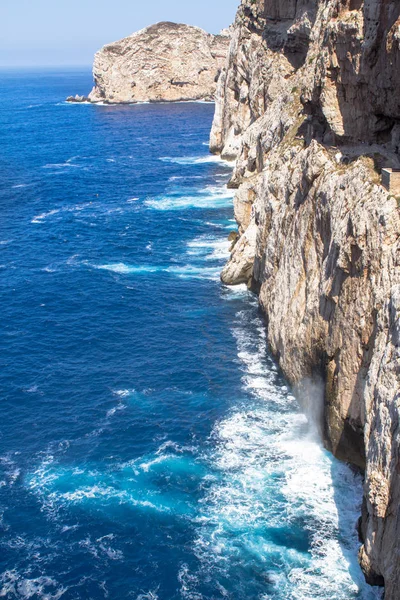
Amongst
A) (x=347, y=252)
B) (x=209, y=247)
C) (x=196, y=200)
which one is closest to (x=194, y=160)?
(x=196, y=200)

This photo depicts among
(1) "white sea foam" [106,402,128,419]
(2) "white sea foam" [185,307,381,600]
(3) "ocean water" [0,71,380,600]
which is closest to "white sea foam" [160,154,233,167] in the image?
(3) "ocean water" [0,71,380,600]

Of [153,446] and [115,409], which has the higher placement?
[115,409]

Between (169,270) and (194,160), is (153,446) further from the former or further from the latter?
(194,160)

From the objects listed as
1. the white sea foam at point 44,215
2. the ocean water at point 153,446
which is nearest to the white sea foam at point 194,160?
the white sea foam at point 44,215

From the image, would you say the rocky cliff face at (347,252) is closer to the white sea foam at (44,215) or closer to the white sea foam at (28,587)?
the white sea foam at (28,587)

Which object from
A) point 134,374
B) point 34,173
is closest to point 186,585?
point 134,374

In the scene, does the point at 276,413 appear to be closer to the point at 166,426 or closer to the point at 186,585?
the point at 166,426
